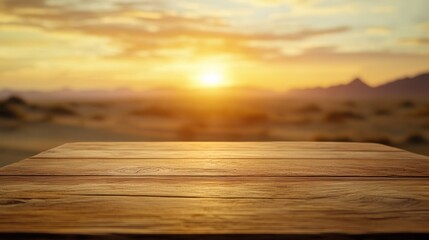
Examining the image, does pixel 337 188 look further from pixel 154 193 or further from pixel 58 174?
pixel 58 174

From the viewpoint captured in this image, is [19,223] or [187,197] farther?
[187,197]

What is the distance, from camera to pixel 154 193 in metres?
0.73

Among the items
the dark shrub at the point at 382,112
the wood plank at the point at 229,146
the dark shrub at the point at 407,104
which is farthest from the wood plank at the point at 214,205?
the dark shrub at the point at 407,104

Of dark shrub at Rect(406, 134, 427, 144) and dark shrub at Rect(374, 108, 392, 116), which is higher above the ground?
dark shrub at Rect(374, 108, 392, 116)

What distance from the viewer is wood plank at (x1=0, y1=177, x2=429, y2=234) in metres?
0.57

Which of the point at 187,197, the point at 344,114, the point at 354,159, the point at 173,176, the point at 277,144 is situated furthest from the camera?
the point at 344,114

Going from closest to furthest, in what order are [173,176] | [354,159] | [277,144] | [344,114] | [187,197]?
[187,197] < [173,176] < [354,159] < [277,144] < [344,114]

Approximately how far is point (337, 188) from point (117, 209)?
1.17 feet

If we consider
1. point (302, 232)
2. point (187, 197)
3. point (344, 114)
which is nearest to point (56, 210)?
point (187, 197)

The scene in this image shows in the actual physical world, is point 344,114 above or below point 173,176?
above

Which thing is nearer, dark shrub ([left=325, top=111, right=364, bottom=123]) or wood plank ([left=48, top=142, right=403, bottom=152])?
wood plank ([left=48, top=142, right=403, bottom=152])

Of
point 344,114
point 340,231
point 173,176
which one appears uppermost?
point 344,114

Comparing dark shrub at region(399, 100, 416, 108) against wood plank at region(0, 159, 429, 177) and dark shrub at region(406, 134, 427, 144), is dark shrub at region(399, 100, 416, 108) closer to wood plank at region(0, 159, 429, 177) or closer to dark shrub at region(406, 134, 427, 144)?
dark shrub at region(406, 134, 427, 144)

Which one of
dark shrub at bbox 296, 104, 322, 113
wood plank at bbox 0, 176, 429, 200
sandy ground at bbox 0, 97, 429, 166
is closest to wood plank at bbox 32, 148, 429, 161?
wood plank at bbox 0, 176, 429, 200
